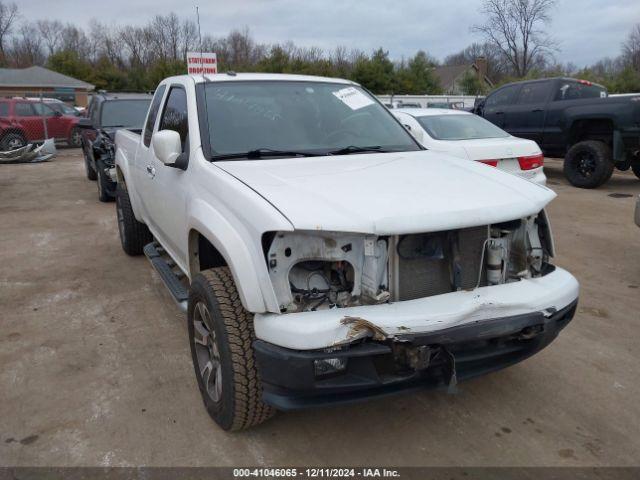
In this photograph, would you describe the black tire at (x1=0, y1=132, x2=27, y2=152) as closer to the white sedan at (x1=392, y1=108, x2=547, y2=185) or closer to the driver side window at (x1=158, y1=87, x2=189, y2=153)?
the white sedan at (x1=392, y1=108, x2=547, y2=185)

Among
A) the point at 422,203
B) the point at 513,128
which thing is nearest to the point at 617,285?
the point at 422,203

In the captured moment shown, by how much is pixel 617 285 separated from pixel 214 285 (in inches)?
161

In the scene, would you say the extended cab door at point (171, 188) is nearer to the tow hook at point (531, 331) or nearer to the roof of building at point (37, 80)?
the tow hook at point (531, 331)

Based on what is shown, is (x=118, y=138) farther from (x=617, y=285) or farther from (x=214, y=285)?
(x=617, y=285)

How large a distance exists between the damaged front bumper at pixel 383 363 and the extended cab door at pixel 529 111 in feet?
31.2

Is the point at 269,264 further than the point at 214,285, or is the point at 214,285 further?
the point at 214,285

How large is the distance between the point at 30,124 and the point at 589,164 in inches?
655

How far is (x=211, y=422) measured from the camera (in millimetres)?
2977

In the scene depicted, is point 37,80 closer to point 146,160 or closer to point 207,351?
point 146,160

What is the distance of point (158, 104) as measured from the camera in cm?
457

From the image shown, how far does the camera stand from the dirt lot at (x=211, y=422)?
2742 mm

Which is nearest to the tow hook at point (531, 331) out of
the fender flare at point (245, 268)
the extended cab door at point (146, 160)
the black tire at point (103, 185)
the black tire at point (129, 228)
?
the fender flare at point (245, 268)

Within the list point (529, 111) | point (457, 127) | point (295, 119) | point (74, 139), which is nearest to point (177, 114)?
point (295, 119)

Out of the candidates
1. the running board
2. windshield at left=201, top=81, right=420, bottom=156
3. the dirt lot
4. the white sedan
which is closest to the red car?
the white sedan
